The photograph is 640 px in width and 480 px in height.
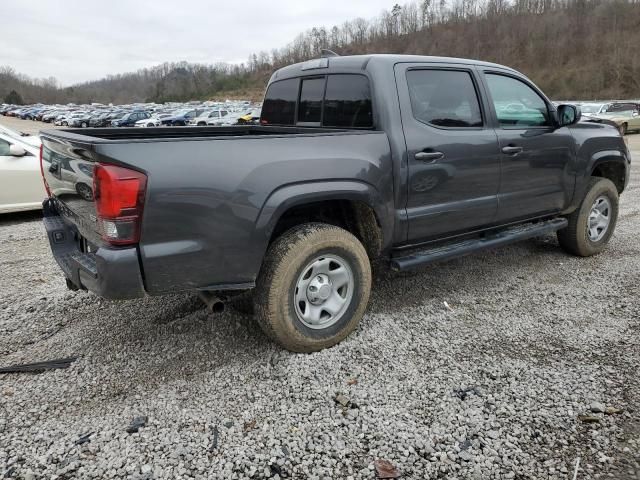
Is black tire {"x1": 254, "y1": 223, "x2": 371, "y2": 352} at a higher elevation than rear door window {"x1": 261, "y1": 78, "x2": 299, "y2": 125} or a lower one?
lower

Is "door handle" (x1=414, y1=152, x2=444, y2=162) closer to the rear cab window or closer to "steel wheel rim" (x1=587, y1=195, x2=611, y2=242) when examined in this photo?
the rear cab window

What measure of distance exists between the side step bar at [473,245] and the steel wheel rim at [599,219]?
0.47 m

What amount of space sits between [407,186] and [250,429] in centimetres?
189

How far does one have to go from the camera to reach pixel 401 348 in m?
3.37

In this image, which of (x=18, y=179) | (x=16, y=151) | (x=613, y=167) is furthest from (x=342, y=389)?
(x=16, y=151)

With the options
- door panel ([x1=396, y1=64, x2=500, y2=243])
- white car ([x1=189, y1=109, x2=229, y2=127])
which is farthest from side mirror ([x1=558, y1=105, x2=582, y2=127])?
white car ([x1=189, y1=109, x2=229, y2=127])

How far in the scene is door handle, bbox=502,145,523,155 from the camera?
405cm

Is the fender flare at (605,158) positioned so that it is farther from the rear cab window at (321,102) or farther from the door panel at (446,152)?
the rear cab window at (321,102)

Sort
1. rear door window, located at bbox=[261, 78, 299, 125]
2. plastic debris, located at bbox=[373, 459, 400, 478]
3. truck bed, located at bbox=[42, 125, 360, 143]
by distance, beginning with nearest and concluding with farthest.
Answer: plastic debris, located at bbox=[373, 459, 400, 478] < truck bed, located at bbox=[42, 125, 360, 143] < rear door window, located at bbox=[261, 78, 299, 125]

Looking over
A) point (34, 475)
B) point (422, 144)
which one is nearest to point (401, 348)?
point (422, 144)

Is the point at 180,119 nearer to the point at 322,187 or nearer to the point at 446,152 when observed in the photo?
the point at 446,152

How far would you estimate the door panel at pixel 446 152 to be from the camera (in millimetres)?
3541

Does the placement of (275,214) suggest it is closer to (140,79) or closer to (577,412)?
(577,412)

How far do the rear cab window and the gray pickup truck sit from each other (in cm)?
2
